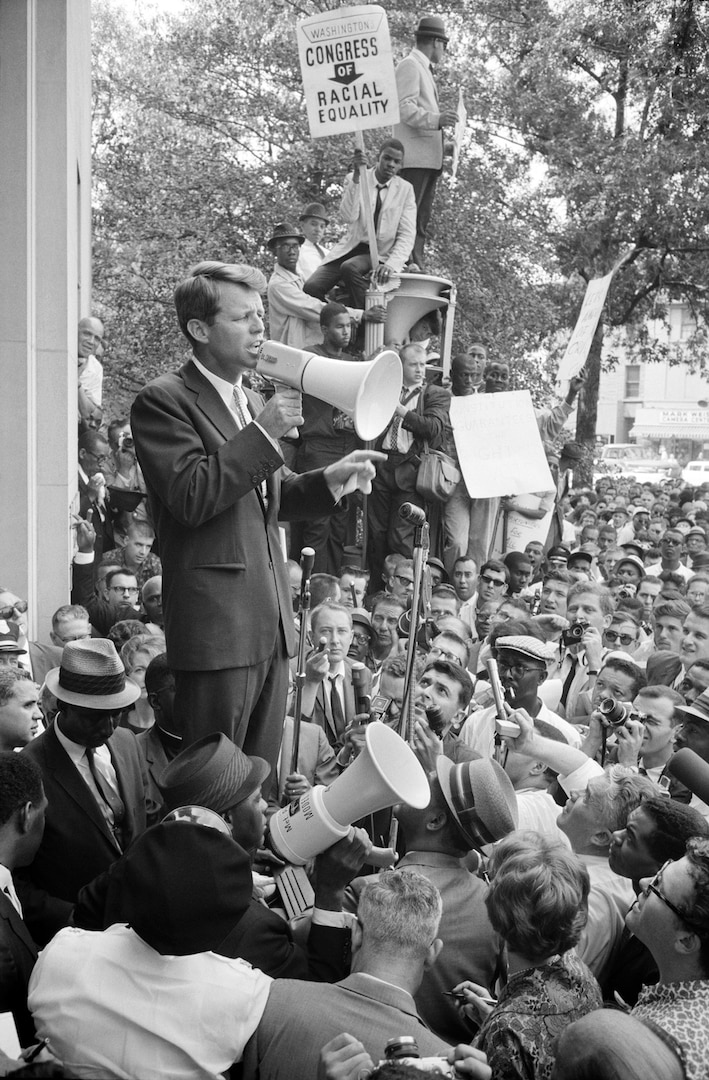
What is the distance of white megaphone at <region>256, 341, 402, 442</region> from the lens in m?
3.66

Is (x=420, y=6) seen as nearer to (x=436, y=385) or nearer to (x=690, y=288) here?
(x=690, y=288)

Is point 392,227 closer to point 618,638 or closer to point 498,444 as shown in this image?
point 498,444

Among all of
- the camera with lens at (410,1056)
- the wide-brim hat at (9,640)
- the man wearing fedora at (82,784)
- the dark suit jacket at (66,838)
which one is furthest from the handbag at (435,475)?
the camera with lens at (410,1056)

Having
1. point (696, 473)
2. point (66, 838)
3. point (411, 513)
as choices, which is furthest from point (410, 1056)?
point (696, 473)

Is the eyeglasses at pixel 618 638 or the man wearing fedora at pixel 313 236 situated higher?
the man wearing fedora at pixel 313 236

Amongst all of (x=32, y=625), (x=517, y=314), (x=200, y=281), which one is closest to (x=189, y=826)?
(x=200, y=281)

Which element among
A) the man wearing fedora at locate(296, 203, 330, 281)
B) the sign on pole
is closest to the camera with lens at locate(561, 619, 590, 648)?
the sign on pole

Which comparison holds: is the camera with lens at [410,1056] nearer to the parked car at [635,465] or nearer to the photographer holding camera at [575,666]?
the photographer holding camera at [575,666]

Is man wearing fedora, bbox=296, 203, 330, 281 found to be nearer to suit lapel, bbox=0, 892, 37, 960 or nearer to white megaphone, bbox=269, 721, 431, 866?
white megaphone, bbox=269, 721, 431, 866

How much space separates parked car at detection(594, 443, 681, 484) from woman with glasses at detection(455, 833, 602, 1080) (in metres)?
27.5

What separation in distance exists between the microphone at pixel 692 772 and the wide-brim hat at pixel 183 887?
4.42 feet

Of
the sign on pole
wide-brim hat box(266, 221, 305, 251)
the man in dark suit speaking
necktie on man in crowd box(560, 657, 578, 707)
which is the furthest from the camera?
wide-brim hat box(266, 221, 305, 251)

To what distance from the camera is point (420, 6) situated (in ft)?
70.0

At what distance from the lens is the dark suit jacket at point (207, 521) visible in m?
3.54
